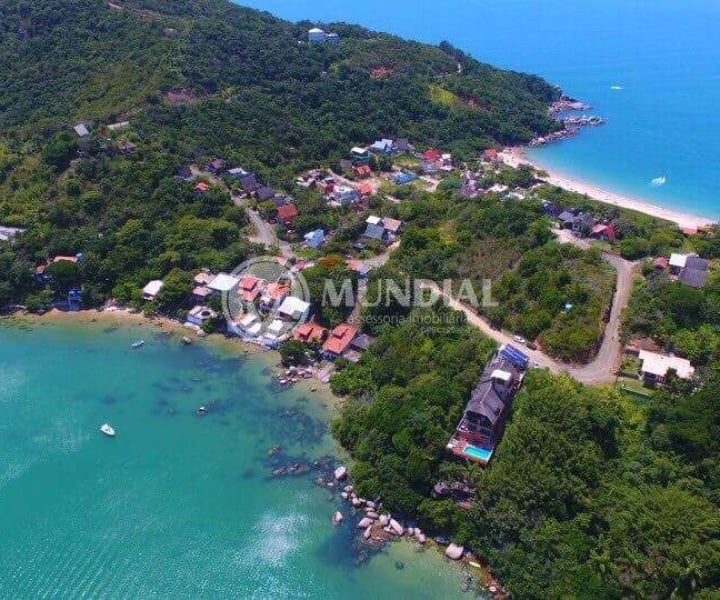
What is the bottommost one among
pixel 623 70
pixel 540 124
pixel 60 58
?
pixel 60 58

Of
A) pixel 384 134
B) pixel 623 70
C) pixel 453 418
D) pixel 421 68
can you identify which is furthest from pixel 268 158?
pixel 623 70

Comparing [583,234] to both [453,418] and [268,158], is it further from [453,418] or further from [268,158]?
[268,158]

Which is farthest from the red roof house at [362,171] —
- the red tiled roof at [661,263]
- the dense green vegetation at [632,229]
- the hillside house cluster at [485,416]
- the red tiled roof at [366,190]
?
the hillside house cluster at [485,416]

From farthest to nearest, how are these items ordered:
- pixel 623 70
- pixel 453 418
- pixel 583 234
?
1. pixel 623 70
2. pixel 583 234
3. pixel 453 418

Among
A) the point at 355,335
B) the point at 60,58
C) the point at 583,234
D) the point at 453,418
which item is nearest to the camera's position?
the point at 453,418

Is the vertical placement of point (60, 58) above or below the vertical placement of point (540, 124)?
below

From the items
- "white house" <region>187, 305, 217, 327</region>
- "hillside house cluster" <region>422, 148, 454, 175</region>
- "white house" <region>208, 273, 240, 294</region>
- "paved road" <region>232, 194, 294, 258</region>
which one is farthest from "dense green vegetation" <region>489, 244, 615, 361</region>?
"hillside house cluster" <region>422, 148, 454, 175</region>

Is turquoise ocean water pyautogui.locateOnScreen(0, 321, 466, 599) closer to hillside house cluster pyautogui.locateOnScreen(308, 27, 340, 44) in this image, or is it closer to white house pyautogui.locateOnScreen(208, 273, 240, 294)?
white house pyautogui.locateOnScreen(208, 273, 240, 294)
